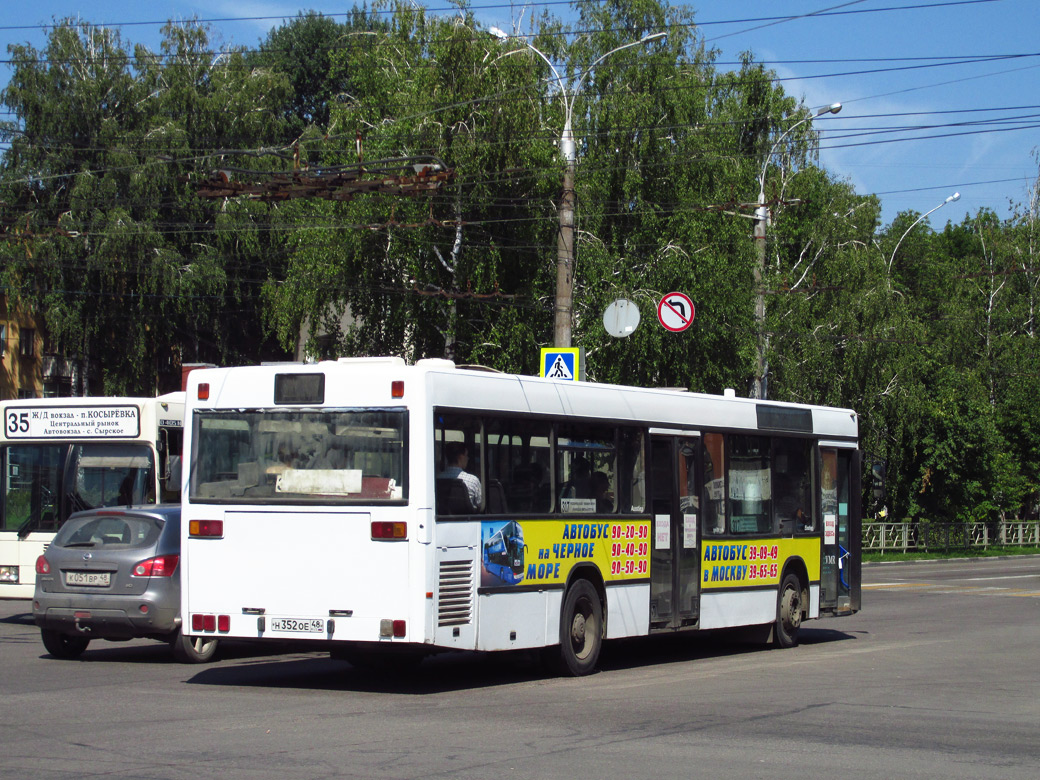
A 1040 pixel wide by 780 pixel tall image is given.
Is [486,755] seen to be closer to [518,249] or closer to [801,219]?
[518,249]

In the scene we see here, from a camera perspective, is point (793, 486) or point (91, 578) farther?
point (793, 486)

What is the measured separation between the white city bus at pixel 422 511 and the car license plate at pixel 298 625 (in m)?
0.01

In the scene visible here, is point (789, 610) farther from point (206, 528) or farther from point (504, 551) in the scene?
point (206, 528)

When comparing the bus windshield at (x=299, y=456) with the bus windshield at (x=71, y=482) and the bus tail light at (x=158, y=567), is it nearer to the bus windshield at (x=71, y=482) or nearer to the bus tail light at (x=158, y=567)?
the bus tail light at (x=158, y=567)

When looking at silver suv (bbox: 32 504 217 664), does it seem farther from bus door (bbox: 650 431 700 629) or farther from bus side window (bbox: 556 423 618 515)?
bus door (bbox: 650 431 700 629)

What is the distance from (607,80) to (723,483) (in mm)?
22393

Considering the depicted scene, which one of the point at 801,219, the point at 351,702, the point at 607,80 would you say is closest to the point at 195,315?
the point at 607,80

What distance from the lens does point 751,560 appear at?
15406 millimetres

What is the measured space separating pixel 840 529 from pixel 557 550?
645cm

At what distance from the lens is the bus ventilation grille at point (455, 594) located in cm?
1075

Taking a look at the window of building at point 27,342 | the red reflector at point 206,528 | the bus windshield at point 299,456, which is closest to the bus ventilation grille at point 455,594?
the bus windshield at point 299,456

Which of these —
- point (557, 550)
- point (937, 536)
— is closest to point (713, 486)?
point (557, 550)

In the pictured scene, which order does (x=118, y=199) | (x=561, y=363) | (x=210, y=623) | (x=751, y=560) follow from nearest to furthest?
(x=210, y=623)
(x=751, y=560)
(x=561, y=363)
(x=118, y=199)

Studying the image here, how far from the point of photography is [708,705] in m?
10.4
